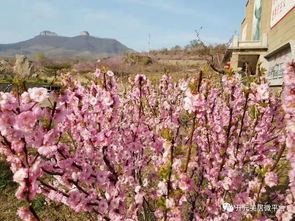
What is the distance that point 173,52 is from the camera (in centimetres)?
4688

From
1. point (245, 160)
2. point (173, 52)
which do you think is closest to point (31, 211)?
point (245, 160)

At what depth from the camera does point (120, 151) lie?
10.5 ft

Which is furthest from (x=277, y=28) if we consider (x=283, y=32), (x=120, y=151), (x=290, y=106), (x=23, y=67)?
(x=23, y=67)

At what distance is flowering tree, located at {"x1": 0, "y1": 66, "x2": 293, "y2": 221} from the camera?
1722mm

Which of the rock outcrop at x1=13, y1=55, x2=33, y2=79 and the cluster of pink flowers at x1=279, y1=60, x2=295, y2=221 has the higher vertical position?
the rock outcrop at x1=13, y1=55, x2=33, y2=79

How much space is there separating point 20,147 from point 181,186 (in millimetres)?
1048

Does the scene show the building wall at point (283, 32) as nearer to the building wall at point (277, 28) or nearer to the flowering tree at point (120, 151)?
the building wall at point (277, 28)

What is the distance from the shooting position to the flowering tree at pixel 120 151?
1.72 metres

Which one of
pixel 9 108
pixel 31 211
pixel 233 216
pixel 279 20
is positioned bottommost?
pixel 233 216

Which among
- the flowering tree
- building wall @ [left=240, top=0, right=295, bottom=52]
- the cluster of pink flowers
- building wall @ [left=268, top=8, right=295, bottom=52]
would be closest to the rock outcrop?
building wall @ [left=240, top=0, right=295, bottom=52]

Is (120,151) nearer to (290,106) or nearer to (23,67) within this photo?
(290,106)

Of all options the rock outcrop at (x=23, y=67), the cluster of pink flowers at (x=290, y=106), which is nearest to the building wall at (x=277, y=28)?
the cluster of pink flowers at (x=290, y=106)

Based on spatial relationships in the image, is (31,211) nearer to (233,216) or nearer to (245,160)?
(233,216)

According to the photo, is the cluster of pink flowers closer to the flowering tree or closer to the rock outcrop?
the flowering tree
